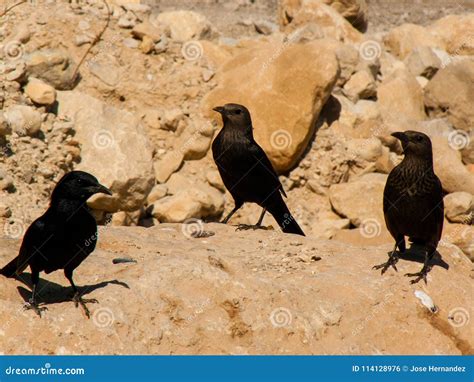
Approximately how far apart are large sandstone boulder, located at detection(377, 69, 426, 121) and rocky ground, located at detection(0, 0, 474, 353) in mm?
26

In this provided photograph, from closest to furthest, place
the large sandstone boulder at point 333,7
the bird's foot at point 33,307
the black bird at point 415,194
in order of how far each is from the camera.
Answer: the bird's foot at point 33,307, the black bird at point 415,194, the large sandstone boulder at point 333,7

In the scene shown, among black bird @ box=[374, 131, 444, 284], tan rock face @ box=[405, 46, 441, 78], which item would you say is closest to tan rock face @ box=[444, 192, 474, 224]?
tan rock face @ box=[405, 46, 441, 78]

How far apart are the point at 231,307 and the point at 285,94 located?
769cm

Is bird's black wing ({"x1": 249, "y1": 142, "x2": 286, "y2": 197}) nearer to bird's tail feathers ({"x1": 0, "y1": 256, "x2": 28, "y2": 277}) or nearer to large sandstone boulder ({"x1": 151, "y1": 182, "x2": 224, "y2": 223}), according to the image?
large sandstone boulder ({"x1": 151, "y1": 182, "x2": 224, "y2": 223})

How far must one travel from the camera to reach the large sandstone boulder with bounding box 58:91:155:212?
1209 centimetres

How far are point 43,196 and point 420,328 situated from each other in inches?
238

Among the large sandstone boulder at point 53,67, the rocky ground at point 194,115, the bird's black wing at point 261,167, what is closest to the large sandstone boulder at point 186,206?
the rocky ground at point 194,115

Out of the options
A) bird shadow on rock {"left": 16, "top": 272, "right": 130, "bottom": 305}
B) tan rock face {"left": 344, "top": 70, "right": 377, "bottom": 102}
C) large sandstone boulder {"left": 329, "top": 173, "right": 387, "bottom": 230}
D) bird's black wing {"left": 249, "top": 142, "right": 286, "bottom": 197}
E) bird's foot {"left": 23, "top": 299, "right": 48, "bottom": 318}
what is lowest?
large sandstone boulder {"left": 329, "top": 173, "right": 387, "bottom": 230}

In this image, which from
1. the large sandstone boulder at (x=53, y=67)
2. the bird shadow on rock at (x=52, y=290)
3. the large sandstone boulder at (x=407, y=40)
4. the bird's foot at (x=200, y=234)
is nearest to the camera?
the bird shadow on rock at (x=52, y=290)

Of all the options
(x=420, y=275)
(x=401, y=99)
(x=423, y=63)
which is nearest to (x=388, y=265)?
(x=420, y=275)

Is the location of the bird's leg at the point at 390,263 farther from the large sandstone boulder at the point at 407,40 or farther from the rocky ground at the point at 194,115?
the large sandstone boulder at the point at 407,40

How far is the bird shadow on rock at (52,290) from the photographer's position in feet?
21.3

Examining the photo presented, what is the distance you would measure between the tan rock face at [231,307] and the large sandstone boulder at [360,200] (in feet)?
16.5

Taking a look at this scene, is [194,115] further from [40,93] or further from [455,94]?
[455,94]
